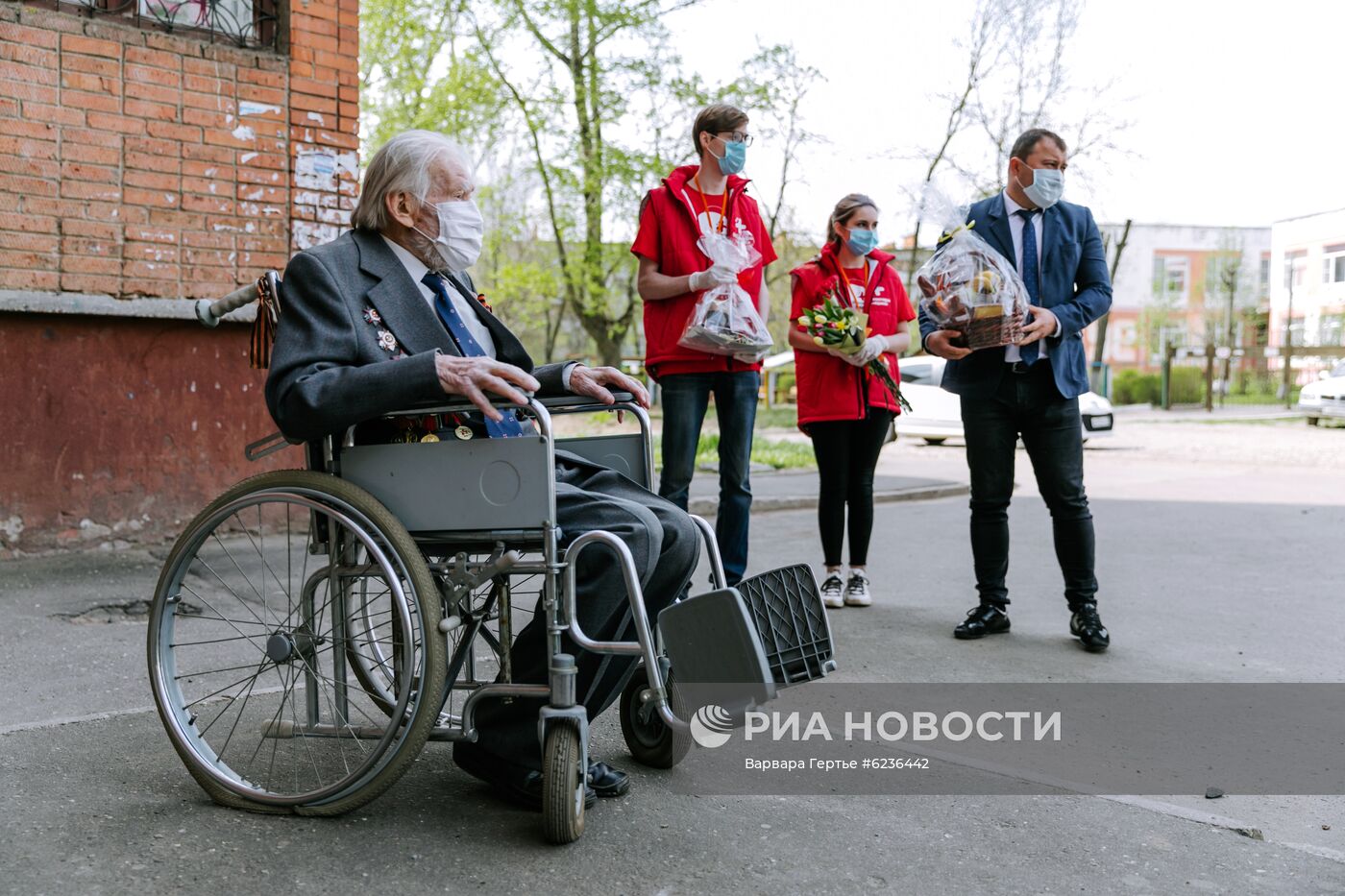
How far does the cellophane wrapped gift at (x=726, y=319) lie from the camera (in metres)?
4.98

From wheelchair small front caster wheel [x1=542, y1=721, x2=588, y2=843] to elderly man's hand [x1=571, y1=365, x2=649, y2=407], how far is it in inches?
34.6

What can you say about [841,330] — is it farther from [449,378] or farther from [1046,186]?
[449,378]

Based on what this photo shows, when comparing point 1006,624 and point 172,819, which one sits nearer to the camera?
point 172,819

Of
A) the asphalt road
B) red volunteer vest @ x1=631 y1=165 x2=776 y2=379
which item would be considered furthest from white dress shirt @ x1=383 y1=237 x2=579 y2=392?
red volunteer vest @ x1=631 y1=165 x2=776 y2=379

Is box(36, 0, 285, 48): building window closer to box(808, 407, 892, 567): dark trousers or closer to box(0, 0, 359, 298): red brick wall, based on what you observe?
box(0, 0, 359, 298): red brick wall

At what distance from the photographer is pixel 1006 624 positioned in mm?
5203

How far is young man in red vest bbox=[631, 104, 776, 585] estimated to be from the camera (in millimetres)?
5137

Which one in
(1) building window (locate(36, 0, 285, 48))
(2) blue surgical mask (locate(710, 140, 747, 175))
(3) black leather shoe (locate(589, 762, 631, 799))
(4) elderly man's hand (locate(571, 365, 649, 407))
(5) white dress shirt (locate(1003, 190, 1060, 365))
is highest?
(1) building window (locate(36, 0, 285, 48))

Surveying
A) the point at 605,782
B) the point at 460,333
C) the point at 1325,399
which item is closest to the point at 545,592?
the point at 605,782

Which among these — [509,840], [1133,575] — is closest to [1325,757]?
[509,840]

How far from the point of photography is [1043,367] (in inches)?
193

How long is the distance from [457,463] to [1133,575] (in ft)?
16.8

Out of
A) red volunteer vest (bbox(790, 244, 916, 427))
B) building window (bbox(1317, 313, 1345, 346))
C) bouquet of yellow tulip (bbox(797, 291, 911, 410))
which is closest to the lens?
bouquet of yellow tulip (bbox(797, 291, 911, 410))

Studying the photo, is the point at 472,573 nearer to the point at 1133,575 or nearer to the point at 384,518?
the point at 384,518
